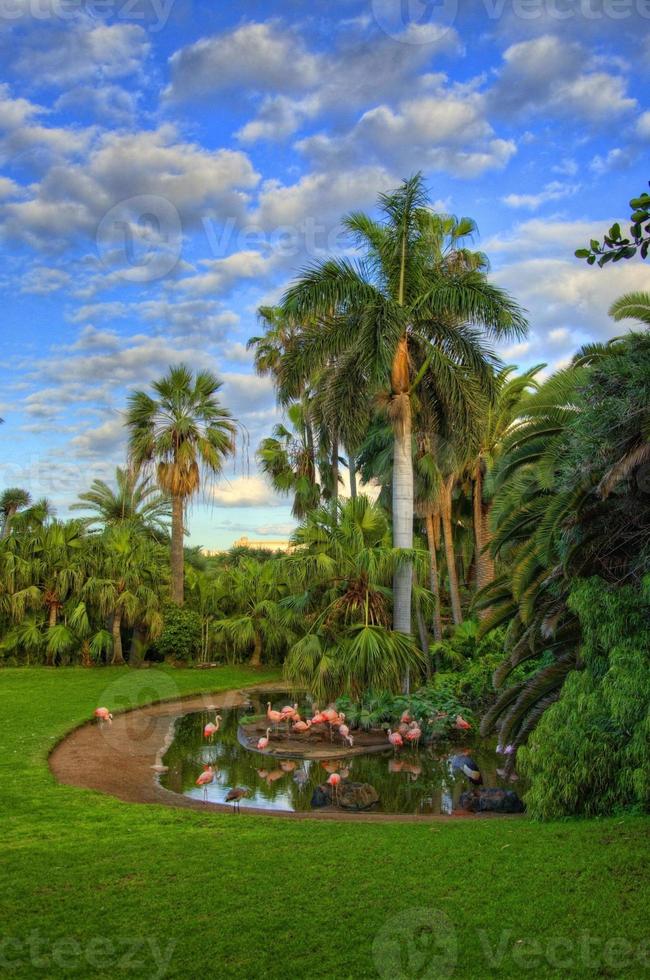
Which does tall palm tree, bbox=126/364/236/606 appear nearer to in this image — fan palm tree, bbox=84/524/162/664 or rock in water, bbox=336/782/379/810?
fan palm tree, bbox=84/524/162/664

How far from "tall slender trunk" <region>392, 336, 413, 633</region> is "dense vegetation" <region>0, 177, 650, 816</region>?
0.06m

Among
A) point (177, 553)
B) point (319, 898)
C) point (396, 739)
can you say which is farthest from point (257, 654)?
point (319, 898)

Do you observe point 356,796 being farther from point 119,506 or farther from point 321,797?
point 119,506

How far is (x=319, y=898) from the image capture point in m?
6.13

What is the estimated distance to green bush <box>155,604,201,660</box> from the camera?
105ft

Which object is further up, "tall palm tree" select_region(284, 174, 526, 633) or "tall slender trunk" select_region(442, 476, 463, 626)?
"tall palm tree" select_region(284, 174, 526, 633)

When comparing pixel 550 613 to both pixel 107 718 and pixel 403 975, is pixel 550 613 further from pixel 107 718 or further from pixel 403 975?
pixel 107 718

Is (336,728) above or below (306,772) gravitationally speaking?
above

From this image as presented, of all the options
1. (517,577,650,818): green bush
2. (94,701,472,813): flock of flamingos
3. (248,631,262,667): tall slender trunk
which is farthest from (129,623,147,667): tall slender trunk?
(517,577,650,818): green bush

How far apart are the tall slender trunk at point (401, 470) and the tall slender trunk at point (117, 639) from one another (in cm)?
1568

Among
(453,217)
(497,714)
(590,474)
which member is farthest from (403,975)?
(453,217)

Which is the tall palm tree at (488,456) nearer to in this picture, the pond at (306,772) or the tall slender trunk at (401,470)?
the tall slender trunk at (401,470)

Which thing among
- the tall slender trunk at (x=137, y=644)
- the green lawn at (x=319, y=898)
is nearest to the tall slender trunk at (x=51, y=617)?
the tall slender trunk at (x=137, y=644)

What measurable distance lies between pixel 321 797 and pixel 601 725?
4.53m
